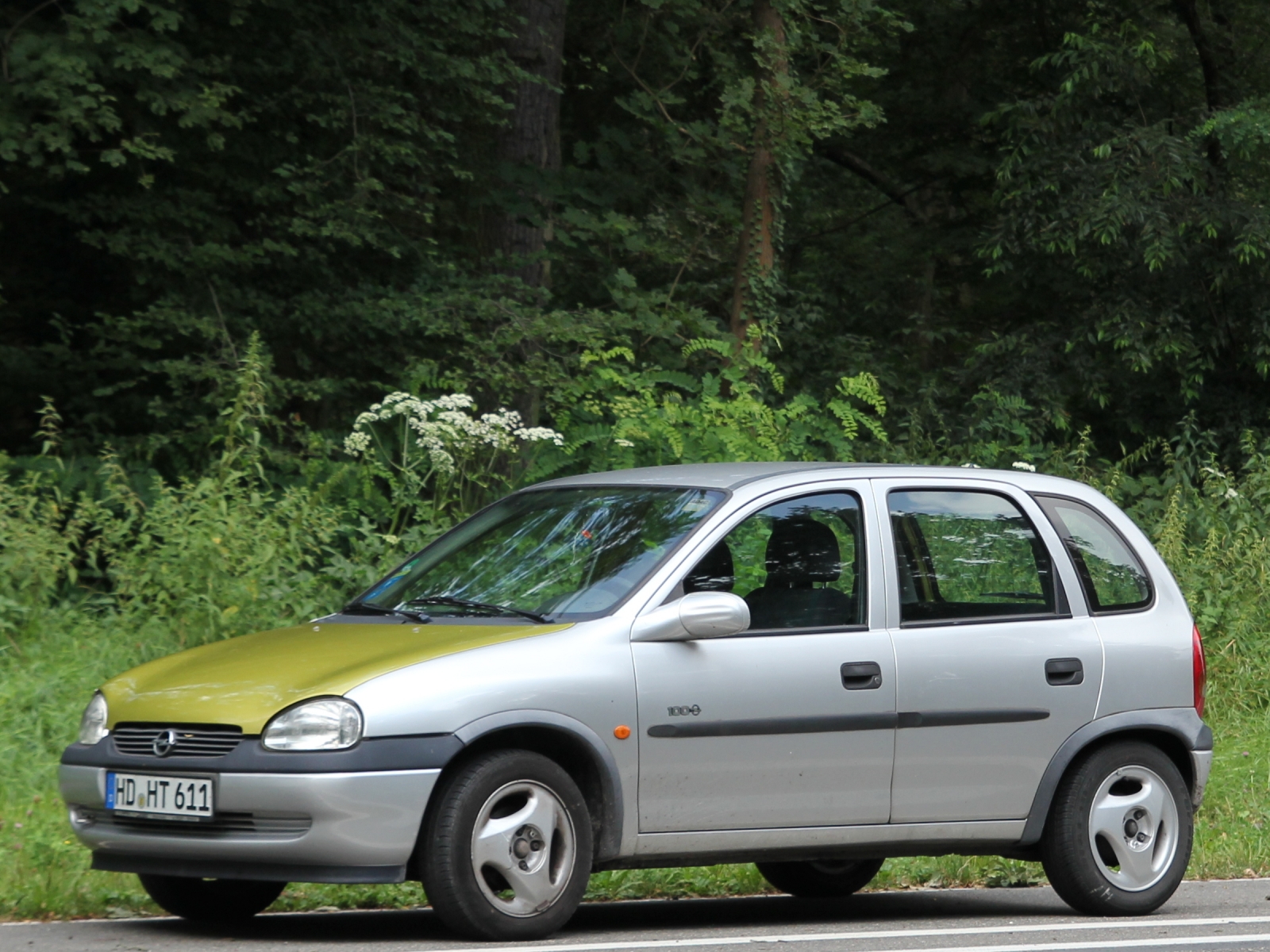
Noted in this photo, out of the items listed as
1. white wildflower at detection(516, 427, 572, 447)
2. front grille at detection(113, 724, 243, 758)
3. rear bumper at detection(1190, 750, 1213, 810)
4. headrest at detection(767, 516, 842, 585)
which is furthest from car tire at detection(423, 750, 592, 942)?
white wildflower at detection(516, 427, 572, 447)

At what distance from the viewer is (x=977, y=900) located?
782 centimetres

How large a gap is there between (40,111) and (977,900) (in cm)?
961

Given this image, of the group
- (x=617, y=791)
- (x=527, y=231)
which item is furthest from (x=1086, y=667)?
(x=527, y=231)

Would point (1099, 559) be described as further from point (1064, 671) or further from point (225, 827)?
point (225, 827)

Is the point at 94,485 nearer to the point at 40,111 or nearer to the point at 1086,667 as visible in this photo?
the point at 40,111

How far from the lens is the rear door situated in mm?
6707

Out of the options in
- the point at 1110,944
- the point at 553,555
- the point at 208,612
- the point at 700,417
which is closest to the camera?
the point at 1110,944

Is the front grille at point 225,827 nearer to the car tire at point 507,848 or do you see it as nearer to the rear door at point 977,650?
the car tire at point 507,848

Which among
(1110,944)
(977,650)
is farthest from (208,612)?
(1110,944)

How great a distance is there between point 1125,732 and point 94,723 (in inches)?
158

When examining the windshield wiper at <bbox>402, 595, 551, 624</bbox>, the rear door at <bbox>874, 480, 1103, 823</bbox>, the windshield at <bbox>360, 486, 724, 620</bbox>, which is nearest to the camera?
the windshield wiper at <bbox>402, 595, 551, 624</bbox>

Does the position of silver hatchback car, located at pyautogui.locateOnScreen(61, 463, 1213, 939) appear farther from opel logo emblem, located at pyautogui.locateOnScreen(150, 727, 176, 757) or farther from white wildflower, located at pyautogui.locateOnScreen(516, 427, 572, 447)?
white wildflower, located at pyautogui.locateOnScreen(516, 427, 572, 447)

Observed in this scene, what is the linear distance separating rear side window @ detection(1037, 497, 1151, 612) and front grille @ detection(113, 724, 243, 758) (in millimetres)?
3534

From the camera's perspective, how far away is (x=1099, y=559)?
7434 mm
